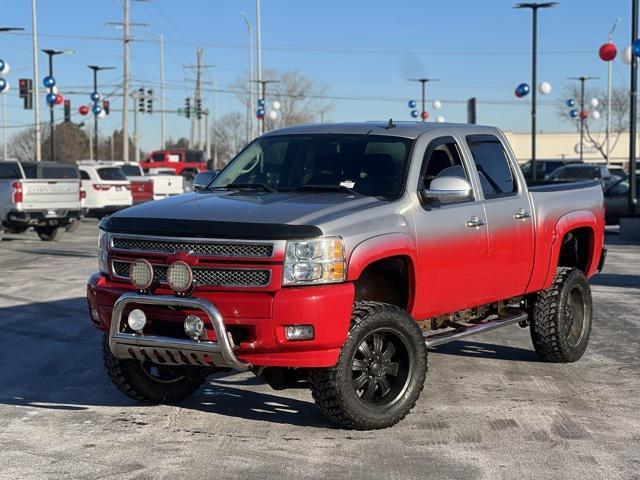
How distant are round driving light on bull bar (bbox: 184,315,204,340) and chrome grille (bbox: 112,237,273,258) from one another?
0.40 m

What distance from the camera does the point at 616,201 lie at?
95.7 feet

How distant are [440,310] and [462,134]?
4.97ft

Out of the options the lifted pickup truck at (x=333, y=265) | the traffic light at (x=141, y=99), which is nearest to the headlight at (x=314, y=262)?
the lifted pickup truck at (x=333, y=265)

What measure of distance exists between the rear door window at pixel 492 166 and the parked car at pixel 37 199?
17.1 meters

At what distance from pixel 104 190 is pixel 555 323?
24578mm

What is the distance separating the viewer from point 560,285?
30.4 ft

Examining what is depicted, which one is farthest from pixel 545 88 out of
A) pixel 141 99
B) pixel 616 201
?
pixel 141 99

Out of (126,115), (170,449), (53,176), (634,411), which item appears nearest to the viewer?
(170,449)

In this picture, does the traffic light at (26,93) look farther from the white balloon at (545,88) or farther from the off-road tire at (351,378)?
the off-road tire at (351,378)

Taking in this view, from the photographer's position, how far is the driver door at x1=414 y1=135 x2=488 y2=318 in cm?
745

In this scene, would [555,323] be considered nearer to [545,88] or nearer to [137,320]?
[137,320]

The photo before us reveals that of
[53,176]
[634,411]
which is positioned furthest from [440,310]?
[53,176]

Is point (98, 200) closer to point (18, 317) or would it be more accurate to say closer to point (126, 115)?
point (18, 317)

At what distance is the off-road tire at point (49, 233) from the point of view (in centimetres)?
2556
